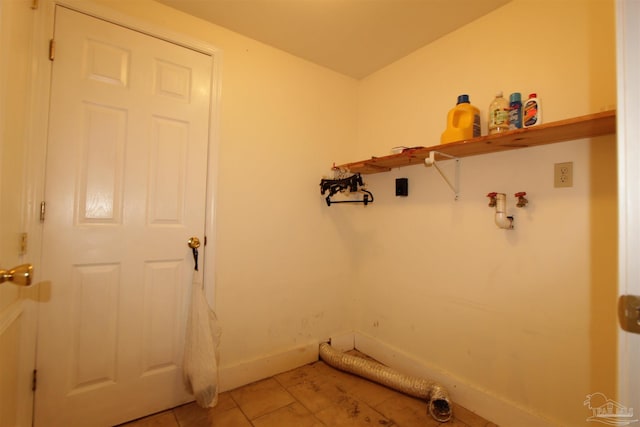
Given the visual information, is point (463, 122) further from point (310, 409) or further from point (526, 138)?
point (310, 409)

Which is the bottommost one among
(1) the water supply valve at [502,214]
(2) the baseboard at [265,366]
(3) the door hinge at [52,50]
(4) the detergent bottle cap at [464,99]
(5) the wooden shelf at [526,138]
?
(2) the baseboard at [265,366]

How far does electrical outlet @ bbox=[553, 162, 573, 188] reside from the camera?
142 cm

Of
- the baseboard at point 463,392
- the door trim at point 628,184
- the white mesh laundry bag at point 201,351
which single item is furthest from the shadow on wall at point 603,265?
the white mesh laundry bag at point 201,351

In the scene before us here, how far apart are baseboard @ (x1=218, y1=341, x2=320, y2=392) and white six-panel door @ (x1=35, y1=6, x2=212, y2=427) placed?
0.27 meters

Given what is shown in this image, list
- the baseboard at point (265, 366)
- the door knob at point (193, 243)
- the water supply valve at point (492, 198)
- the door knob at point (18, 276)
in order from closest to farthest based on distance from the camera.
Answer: the door knob at point (18, 276)
the water supply valve at point (492, 198)
the door knob at point (193, 243)
the baseboard at point (265, 366)

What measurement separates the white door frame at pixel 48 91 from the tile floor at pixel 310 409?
0.62 m

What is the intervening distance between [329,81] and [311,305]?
1.89 metres

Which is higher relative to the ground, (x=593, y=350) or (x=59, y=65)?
(x=59, y=65)

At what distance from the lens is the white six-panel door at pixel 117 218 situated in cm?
145

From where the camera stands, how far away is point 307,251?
2.32m

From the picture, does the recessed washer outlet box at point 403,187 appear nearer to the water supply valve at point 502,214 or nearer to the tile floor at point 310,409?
the water supply valve at point 502,214

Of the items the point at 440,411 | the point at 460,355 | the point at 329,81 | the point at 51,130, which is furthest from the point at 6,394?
the point at 329,81

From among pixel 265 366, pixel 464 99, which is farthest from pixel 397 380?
pixel 464 99

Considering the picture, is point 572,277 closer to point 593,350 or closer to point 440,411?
point 593,350
